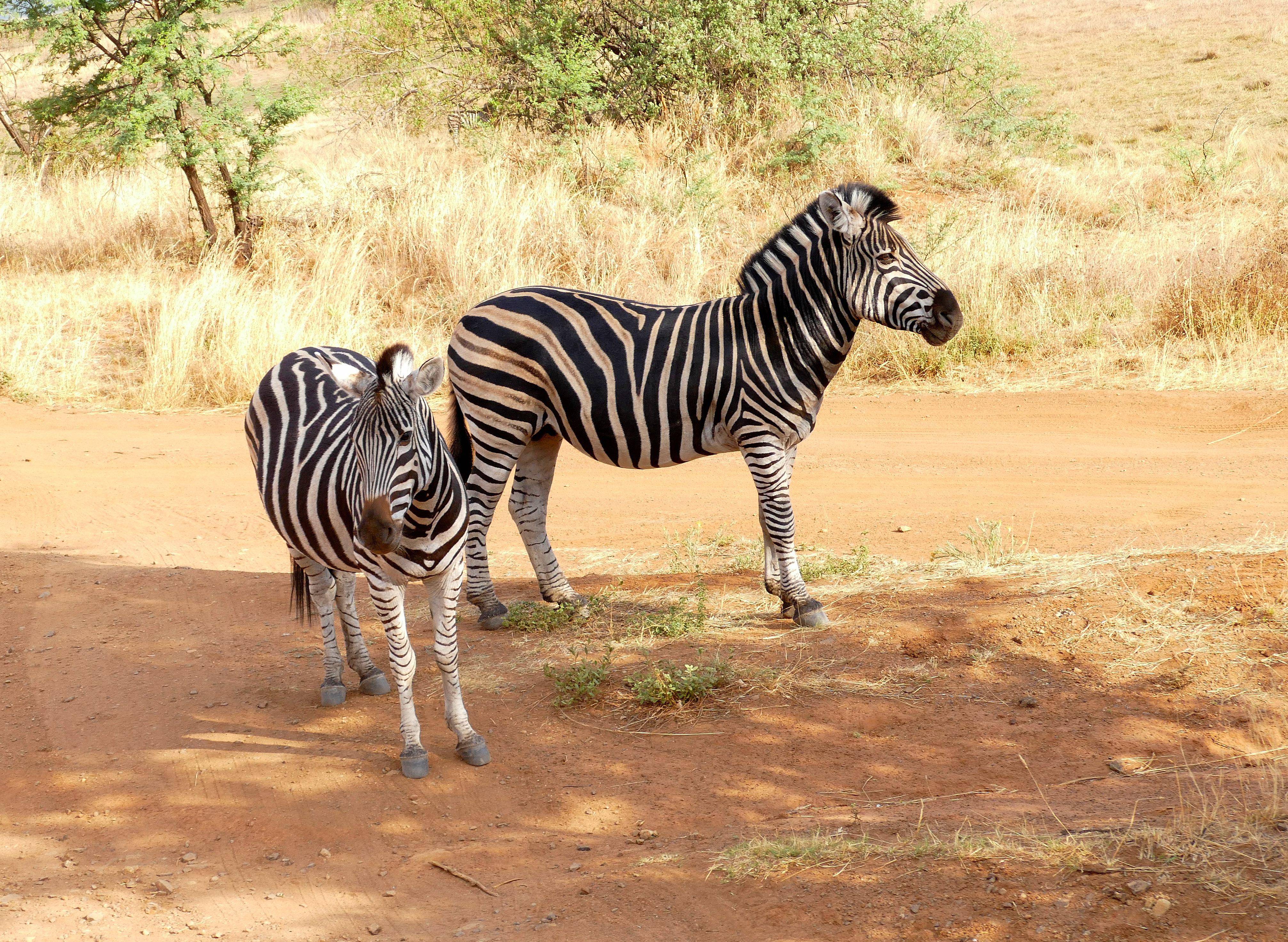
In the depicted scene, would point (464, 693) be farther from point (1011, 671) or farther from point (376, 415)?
point (1011, 671)

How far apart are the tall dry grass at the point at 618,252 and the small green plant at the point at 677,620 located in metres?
5.83

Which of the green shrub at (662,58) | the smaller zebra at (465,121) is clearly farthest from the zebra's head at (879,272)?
the smaller zebra at (465,121)

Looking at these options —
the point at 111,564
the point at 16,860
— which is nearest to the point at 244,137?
the point at 111,564

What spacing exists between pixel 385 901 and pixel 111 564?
15.6 feet

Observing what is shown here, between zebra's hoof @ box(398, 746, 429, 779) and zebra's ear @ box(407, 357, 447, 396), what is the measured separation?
1.65 m

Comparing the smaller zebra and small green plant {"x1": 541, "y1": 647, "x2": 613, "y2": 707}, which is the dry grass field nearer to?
the smaller zebra

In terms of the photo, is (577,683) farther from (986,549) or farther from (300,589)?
(986,549)

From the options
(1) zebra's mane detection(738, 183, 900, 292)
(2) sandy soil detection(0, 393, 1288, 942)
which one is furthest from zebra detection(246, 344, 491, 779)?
(1) zebra's mane detection(738, 183, 900, 292)

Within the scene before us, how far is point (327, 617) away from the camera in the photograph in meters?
5.67

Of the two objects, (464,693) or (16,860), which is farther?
(464,693)

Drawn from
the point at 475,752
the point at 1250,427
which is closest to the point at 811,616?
the point at 475,752

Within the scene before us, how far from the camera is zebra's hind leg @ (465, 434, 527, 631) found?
21.3 ft

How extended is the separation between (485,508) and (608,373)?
1126mm

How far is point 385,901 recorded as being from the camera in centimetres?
399
